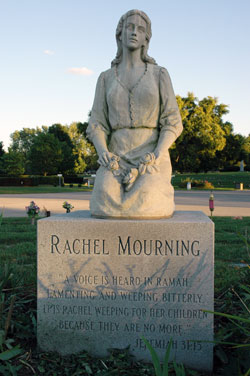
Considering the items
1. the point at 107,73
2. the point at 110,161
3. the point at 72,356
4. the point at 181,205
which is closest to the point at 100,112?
the point at 107,73

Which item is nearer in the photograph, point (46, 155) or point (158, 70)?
point (158, 70)

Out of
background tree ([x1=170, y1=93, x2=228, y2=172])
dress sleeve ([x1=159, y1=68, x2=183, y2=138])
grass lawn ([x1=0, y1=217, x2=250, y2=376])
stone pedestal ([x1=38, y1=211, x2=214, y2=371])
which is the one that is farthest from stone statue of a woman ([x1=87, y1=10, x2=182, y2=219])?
background tree ([x1=170, y1=93, x2=228, y2=172])

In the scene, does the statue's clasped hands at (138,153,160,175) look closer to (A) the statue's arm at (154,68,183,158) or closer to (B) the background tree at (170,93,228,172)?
(A) the statue's arm at (154,68,183,158)

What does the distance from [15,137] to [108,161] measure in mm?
100687

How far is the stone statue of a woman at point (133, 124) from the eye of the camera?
12.4 feet

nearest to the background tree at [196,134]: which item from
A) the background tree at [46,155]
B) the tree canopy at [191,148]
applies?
the tree canopy at [191,148]

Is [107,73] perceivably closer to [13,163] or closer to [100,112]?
[100,112]

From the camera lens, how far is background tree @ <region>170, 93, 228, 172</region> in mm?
41719

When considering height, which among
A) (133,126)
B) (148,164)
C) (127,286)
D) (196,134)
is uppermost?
(196,134)

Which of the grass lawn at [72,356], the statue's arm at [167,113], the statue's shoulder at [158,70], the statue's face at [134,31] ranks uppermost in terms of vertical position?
the statue's face at [134,31]

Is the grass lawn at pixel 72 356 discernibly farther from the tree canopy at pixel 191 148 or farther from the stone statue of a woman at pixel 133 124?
the tree canopy at pixel 191 148

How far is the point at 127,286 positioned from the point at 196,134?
40.2 meters

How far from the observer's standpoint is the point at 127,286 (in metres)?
3.49

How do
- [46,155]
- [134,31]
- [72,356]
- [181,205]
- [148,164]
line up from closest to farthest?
[72,356]
[148,164]
[134,31]
[181,205]
[46,155]
